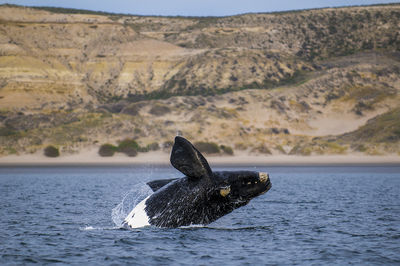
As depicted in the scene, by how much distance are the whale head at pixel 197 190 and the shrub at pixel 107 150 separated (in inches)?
2532

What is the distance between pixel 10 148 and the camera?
8238 cm

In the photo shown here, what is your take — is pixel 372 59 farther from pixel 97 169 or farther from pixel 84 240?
pixel 84 240

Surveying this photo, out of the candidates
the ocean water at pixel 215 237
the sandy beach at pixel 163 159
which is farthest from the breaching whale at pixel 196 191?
the sandy beach at pixel 163 159

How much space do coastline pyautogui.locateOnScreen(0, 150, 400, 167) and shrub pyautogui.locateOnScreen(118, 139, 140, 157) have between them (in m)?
0.91

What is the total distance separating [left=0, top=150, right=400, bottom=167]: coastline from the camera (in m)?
75.8

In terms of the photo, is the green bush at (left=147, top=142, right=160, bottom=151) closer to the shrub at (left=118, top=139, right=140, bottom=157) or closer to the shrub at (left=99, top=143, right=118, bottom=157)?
the shrub at (left=118, top=139, right=140, bottom=157)

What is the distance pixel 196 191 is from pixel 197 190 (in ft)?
0.14

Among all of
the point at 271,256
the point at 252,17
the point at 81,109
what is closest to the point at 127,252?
the point at 271,256

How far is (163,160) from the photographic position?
254 ft

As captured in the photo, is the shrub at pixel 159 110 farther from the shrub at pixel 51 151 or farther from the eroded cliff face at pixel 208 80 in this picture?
the shrub at pixel 51 151

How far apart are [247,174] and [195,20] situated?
507ft

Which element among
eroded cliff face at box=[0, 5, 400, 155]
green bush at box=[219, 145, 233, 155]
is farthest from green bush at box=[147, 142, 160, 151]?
green bush at box=[219, 145, 233, 155]

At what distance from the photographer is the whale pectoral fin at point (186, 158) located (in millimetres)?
14648

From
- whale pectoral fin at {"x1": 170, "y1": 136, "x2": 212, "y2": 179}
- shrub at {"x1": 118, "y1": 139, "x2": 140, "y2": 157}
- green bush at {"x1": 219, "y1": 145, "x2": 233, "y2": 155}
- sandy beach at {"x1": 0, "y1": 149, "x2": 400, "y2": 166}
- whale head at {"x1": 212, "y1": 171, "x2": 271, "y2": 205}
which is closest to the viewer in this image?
whale pectoral fin at {"x1": 170, "y1": 136, "x2": 212, "y2": 179}
